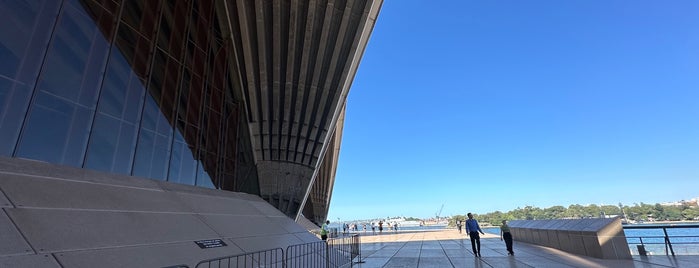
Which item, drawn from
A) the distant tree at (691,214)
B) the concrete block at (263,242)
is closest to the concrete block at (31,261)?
the concrete block at (263,242)

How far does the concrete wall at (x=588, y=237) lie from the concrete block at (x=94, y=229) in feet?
35.0

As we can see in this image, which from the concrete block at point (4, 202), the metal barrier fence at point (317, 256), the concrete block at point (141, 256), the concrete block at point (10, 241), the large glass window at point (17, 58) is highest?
the large glass window at point (17, 58)

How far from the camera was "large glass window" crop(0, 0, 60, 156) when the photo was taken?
6.59m

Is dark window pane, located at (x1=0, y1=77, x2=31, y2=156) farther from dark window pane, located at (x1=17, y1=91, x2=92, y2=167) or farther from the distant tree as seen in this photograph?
the distant tree

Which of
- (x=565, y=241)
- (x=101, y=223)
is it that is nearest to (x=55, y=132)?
(x=101, y=223)

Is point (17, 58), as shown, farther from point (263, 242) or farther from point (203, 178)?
point (203, 178)

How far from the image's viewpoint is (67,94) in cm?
799

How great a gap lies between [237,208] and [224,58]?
8.70 m

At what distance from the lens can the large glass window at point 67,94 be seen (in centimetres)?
731

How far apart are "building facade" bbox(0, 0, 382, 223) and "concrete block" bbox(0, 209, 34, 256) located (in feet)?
9.42

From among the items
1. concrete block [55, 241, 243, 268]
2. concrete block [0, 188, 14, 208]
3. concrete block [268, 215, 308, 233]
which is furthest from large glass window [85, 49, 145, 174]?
concrete block [268, 215, 308, 233]

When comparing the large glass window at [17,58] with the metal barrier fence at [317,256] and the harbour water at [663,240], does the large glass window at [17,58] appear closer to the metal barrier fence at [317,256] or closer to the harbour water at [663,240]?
the metal barrier fence at [317,256]

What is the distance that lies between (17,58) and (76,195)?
321 cm

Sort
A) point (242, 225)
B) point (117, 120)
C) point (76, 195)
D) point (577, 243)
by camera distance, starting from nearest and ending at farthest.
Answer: point (76, 195), point (117, 120), point (242, 225), point (577, 243)
